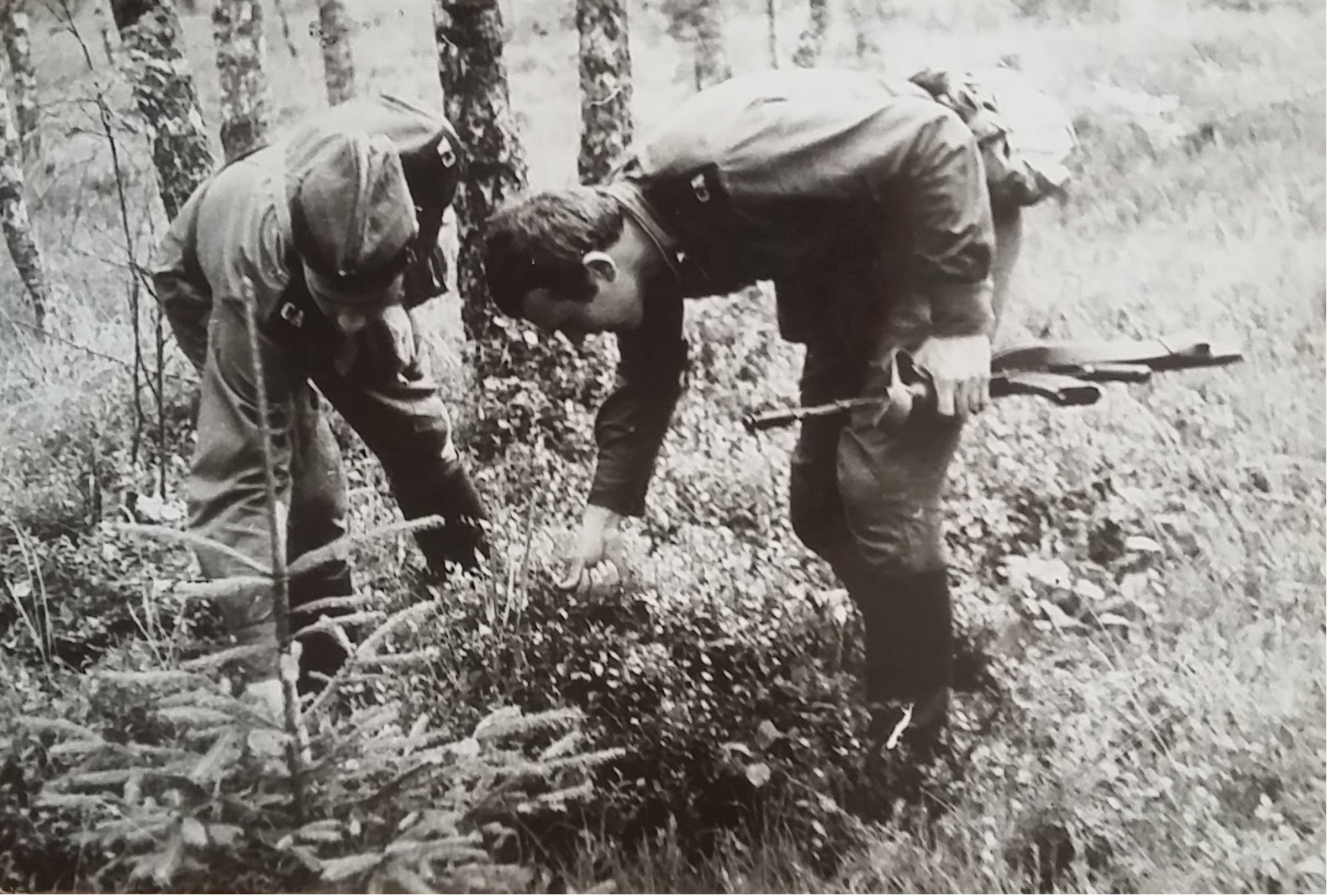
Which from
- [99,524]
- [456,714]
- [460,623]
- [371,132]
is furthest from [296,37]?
[456,714]

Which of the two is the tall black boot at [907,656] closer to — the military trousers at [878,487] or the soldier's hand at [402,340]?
the military trousers at [878,487]

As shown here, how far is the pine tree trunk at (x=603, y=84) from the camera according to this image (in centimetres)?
205

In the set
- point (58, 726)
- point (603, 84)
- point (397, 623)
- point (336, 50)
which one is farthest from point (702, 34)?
point (58, 726)

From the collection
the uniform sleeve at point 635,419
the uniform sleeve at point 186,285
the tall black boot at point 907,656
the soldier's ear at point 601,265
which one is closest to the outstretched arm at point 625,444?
the uniform sleeve at point 635,419

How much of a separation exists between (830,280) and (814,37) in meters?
0.45

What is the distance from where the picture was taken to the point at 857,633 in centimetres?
202

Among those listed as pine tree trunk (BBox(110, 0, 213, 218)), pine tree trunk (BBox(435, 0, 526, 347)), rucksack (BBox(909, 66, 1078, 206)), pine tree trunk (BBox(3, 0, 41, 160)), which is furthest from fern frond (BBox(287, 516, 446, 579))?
rucksack (BBox(909, 66, 1078, 206))

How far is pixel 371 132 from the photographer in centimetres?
208

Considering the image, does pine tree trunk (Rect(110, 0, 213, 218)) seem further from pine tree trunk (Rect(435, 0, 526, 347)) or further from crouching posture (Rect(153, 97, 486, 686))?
pine tree trunk (Rect(435, 0, 526, 347))

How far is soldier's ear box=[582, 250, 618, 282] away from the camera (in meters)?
1.96

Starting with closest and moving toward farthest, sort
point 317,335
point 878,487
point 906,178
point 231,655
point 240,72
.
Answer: point 231,655, point 906,178, point 878,487, point 317,335, point 240,72

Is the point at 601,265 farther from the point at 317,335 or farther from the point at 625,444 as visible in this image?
the point at 317,335

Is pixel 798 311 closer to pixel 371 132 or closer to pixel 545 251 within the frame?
pixel 545 251

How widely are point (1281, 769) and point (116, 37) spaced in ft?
Answer: 8.74
